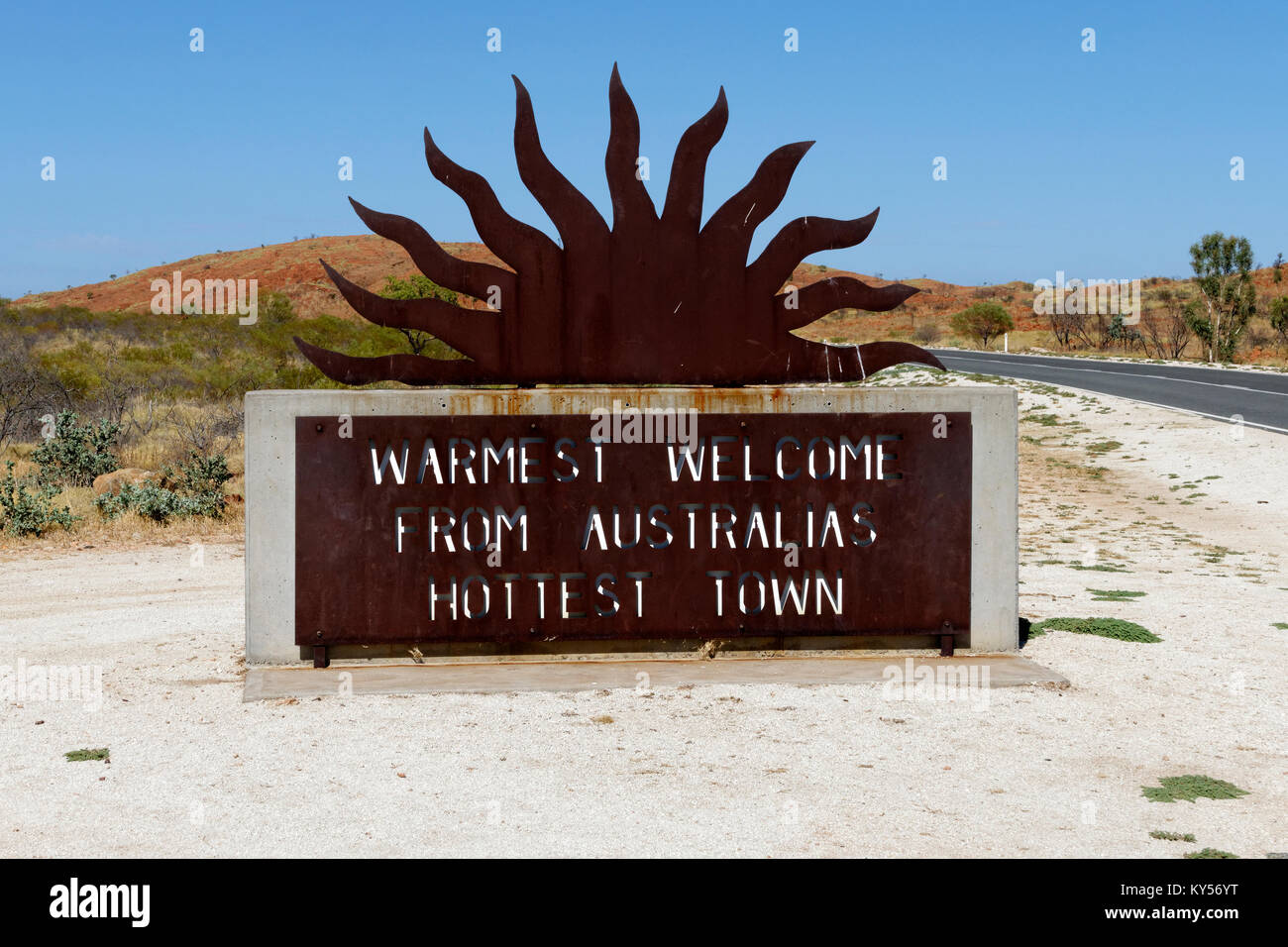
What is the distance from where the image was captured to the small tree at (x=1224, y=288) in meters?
42.4

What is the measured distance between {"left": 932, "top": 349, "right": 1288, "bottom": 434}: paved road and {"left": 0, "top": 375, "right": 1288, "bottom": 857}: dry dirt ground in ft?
49.9

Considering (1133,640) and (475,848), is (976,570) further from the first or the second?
(475,848)

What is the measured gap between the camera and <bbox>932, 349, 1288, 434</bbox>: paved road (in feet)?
75.6

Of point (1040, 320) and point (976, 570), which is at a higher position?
point (1040, 320)

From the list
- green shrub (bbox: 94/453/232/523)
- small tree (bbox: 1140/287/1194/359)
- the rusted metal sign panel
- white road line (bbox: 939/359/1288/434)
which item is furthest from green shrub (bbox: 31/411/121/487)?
small tree (bbox: 1140/287/1194/359)

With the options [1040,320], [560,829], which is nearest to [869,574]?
[560,829]

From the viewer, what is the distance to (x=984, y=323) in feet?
191

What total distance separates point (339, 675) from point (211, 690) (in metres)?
0.71

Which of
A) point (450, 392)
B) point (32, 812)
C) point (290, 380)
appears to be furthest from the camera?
point (290, 380)

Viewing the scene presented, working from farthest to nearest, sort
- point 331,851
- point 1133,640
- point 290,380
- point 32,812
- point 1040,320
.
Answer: point 1040,320
point 290,380
point 1133,640
point 32,812
point 331,851

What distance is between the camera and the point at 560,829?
186 inches

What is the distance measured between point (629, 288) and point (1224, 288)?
41164 mm

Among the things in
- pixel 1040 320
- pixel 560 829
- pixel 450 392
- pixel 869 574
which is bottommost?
pixel 560 829

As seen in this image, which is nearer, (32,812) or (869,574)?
(32,812)
